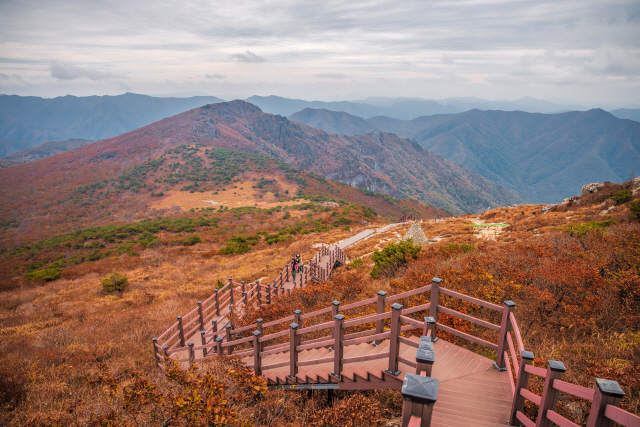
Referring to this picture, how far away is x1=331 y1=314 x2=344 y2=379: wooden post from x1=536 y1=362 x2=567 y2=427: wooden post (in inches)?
94.0

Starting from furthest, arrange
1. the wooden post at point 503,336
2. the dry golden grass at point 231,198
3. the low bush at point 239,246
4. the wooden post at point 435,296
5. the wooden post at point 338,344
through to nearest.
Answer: the dry golden grass at point 231,198 < the low bush at point 239,246 < the wooden post at point 435,296 < the wooden post at point 338,344 < the wooden post at point 503,336

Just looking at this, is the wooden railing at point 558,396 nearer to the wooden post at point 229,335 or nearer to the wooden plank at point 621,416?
the wooden plank at point 621,416

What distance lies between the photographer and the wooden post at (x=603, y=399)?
2076 millimetres

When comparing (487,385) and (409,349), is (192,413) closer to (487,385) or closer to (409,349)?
(409,349)

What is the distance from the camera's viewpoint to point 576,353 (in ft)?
16.0

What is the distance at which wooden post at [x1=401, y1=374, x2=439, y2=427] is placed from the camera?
2148 mm

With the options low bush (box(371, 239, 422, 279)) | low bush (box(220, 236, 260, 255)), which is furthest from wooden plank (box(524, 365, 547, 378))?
low bush (box(220, 236, 260, 255))

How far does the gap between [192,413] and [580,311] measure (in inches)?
260

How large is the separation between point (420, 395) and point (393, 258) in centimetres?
1033

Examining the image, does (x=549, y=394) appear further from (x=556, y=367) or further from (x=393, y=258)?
(x=393, y=258)

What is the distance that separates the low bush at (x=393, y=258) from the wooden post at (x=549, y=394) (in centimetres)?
874

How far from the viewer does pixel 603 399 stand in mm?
2107

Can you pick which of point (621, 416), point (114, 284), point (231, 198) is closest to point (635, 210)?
point (621, 416)

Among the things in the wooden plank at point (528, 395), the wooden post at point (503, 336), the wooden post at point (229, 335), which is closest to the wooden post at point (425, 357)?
the wooden plank at point (528, 395)
